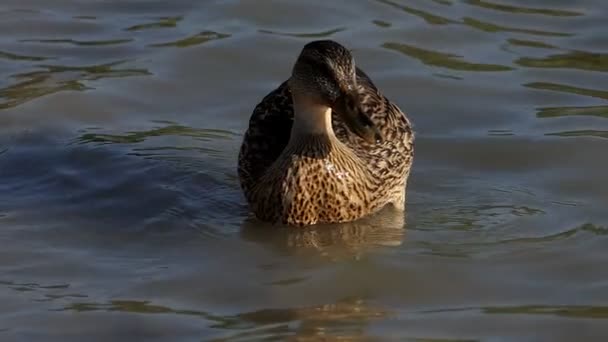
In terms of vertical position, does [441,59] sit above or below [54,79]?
above

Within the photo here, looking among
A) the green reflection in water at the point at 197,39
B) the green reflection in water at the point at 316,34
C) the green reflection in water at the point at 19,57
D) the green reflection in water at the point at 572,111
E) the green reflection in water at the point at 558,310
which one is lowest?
the green reflection in water at the point at 558,310

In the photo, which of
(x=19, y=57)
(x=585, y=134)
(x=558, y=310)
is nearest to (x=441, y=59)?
(x=585, y=134)

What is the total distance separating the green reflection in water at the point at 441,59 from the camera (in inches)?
470

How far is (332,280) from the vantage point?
8.38 meters

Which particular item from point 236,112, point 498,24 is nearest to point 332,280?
point 236,112

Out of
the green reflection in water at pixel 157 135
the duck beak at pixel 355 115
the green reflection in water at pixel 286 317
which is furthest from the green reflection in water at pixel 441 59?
the green reflection in water at pixel 286 317

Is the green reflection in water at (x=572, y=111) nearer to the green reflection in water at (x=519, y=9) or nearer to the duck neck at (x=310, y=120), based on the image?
the green reflection in water at (x=519, y=9)

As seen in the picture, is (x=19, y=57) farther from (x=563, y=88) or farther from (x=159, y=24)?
(x=563, y=88)

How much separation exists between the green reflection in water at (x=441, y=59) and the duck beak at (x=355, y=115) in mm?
3223

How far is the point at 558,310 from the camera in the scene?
7.87m

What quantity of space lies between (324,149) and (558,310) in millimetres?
2015

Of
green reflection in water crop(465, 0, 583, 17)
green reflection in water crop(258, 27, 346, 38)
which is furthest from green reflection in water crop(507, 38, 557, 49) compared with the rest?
green reflection in water crop(258, 27, 346, 38)

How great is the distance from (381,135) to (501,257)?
3.76 ft

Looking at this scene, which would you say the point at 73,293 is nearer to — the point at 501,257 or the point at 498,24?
the point at 501,257
